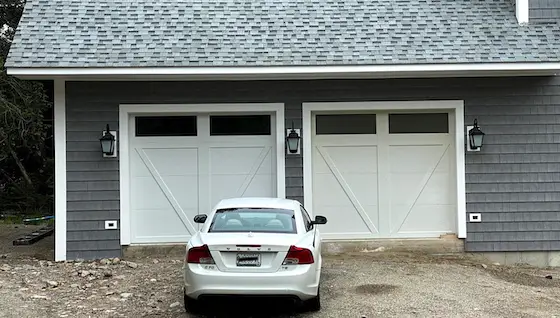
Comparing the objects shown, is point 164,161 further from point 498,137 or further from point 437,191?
point 498,137

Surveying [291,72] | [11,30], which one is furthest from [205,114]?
[11,30]

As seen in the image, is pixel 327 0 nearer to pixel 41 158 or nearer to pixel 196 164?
pixel 196 164

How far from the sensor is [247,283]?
19.8 ft

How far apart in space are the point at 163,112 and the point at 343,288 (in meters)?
4.53

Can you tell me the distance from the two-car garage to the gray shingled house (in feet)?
0.08

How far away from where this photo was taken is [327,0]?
37.2 ft

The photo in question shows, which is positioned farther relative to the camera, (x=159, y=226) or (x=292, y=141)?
(x=159, y=226)

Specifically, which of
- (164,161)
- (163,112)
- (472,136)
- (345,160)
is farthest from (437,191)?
(163,112)

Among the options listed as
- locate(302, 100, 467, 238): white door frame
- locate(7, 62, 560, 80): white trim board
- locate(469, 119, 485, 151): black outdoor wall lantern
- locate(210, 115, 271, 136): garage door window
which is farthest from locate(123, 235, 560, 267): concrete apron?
locate(7, 62, 560, 80): white trim board

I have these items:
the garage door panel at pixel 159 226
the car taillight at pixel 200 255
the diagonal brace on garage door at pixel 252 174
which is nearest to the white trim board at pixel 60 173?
the garage door panel at pixel 159 226

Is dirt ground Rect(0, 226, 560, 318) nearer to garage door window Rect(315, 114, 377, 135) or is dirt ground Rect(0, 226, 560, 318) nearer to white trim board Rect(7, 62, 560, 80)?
garage door window Rect(315, 114, 377, 135)

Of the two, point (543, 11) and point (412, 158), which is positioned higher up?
point (543, 11)

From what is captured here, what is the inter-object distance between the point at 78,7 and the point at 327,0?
185 inches

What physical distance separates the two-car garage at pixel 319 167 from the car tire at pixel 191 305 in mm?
3789
